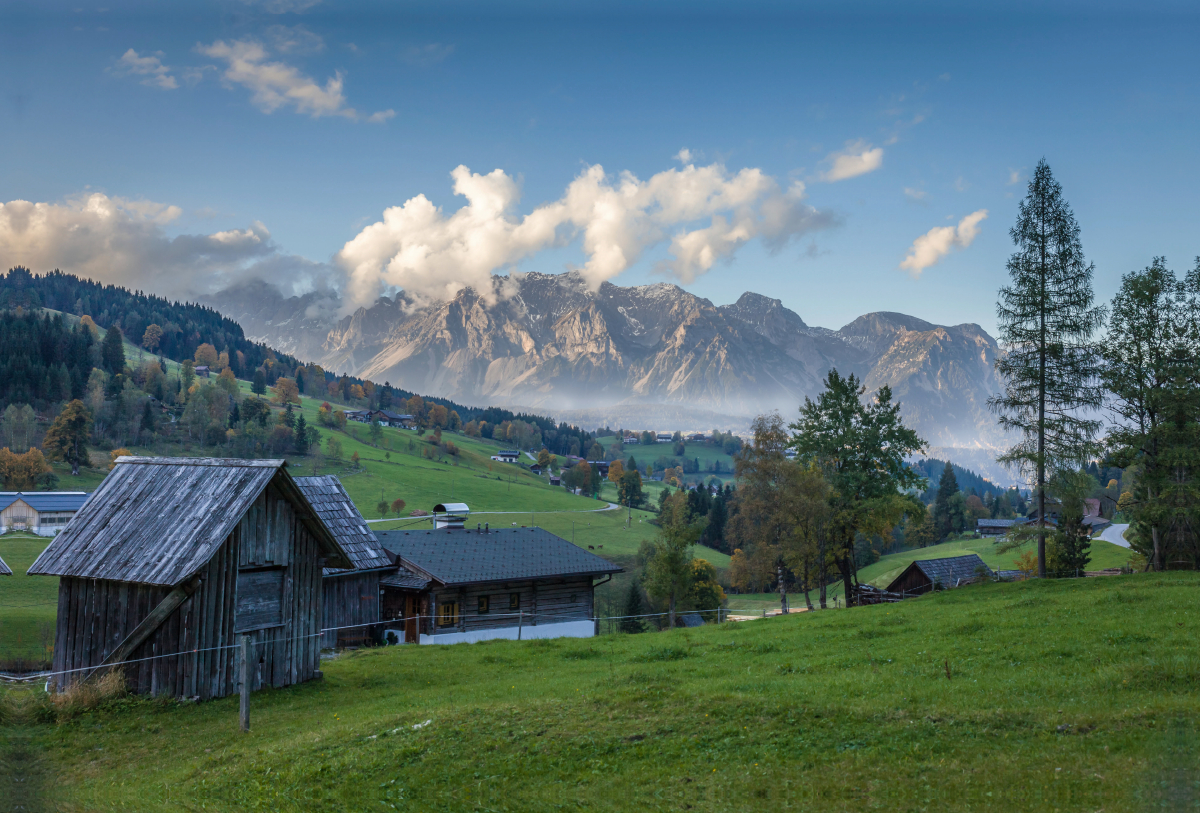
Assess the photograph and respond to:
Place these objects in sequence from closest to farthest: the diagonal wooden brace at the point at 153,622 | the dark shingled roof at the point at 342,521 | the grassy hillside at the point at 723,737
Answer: the grassy hillside at the point at 723,737 → the diagonal wooden brace at the point at 153,622 → the dark shingled roof at the point at 342,521

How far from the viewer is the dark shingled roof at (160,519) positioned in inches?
695

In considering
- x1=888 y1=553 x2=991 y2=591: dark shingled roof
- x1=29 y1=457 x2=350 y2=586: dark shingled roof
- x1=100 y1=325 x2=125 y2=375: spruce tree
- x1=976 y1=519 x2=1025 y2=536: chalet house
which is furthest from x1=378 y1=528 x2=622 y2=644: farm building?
x1=100 y1=325 x2=125 y2=375: spruce tree

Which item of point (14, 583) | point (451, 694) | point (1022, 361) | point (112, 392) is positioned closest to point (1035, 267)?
point (1022, 361)

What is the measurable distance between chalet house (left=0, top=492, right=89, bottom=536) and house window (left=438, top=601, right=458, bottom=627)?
283 ft

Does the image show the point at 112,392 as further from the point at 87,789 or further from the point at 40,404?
the point at 87,789

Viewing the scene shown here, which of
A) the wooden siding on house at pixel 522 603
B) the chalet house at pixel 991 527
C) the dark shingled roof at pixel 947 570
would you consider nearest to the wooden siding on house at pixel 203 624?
the wooden siding on house at pixel 522 603

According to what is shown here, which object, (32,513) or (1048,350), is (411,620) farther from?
(32,513)

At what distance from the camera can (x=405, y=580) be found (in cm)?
3741

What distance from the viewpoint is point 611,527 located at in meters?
128

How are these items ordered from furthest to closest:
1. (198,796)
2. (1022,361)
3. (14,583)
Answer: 1. (14,583)
2. (1022,361)
3. (198,796)

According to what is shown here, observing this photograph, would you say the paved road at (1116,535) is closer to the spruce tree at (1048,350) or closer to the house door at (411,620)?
the spruce tree at (1048,350)

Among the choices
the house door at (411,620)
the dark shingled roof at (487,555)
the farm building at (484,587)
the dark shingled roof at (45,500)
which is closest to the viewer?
the house door at (411,620)

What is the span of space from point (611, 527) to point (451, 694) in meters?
111

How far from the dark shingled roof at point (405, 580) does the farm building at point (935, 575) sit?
43691 millimetres
